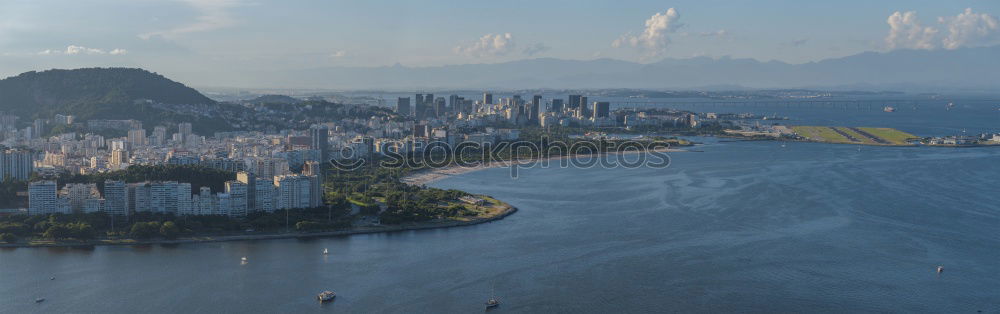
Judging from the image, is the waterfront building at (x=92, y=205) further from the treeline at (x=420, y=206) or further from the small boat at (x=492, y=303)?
the small boat at (x=492, y=303)

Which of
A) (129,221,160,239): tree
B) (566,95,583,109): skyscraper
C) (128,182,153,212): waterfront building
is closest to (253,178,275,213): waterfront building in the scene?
(128,182,153,212): waterfront building

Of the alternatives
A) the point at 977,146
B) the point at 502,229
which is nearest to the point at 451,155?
the point at 502,229

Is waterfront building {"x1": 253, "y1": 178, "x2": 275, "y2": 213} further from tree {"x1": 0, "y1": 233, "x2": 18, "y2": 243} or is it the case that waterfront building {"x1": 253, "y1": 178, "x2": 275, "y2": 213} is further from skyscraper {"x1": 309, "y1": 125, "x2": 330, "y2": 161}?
skyscraper {"x1": 309, "y1": 125, "x2": 330, "y2": 161}

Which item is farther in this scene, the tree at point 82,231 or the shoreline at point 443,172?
the shoreline at point 443,172

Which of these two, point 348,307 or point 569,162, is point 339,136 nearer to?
point 569,162

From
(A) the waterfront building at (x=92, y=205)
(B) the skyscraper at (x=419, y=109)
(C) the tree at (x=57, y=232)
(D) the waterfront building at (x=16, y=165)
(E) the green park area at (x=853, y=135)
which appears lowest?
(C) the tree at (x=57, y=232)

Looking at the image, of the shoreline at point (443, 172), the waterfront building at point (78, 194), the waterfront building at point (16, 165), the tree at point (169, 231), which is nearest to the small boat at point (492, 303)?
the tree at point (169, 231)
